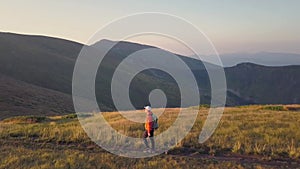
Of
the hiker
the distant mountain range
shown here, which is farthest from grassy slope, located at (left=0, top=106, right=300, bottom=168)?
the distant mountain range

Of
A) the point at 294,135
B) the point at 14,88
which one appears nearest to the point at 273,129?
the point at 294,135

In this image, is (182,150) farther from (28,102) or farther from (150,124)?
(28,102)

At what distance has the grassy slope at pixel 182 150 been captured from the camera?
10.9 metres

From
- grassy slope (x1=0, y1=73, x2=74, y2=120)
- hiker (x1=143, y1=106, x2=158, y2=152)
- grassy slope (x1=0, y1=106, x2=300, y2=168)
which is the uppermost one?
grassy slope (x1=0, y1=73, x2=74, y2=120)

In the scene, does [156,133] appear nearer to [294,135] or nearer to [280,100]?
[294,135]

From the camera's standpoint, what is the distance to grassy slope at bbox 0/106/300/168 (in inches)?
428

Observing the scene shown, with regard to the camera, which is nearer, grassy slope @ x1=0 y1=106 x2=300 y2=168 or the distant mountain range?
grassy slope @ x1=0 y1=106 x2=300 y2=168

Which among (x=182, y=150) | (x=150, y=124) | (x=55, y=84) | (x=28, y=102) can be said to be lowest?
(x=182, y=150)

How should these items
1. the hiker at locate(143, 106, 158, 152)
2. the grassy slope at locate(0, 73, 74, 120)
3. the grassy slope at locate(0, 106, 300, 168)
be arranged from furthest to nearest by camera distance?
the grassy slope at locate(0, 73, 74, 120) → the hiker at locate(143, 106, 158, 152) → the grassy slope at locate(0, 106, 300, 168)

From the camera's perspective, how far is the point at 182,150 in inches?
509

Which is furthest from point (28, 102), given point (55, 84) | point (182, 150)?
point (182, 150)

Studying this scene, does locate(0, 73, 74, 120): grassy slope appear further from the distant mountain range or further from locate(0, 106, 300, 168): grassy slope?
locate(0, 106, 300, 168): grassy slope

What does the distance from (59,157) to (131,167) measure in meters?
3.04

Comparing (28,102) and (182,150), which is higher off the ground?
(28,102)
